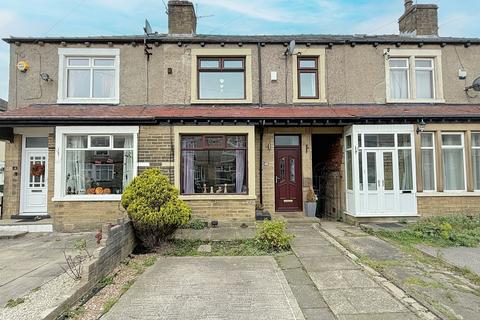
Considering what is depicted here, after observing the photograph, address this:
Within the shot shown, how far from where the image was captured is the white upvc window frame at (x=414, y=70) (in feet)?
35.9

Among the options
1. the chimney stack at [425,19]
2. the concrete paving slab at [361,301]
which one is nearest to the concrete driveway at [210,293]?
the concrete paving slab at [361,301]

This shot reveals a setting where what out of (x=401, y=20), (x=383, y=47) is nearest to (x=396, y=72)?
(x=383, y=47)

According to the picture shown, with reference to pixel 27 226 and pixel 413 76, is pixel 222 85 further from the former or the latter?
pixel 27 226

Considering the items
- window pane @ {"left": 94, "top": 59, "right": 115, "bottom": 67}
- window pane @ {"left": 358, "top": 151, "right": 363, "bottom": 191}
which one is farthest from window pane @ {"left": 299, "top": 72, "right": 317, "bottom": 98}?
window pane @ {"left": 94, "top": 59, "right": 115, "bottom": 67}

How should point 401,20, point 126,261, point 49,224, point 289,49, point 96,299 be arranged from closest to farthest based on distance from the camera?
1. point 96,299
2. point 126,261
3. point 49,224
4. point 289,49
5. point 401,20

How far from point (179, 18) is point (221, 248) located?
9.03 meters

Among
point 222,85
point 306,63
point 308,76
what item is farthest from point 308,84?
point 222,85

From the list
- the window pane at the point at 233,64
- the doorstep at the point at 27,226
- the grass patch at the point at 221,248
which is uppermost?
the window pane at the point at 233,64

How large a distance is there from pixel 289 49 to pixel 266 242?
7.09 meters

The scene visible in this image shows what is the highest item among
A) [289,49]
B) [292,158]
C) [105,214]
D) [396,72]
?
[289,49]

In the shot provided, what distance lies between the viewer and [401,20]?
13.1 metres

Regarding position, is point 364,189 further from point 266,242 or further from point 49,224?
point 49,224

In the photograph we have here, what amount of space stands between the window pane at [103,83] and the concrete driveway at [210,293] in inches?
285

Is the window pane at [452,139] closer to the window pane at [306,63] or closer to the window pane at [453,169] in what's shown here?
the window pane at [453,169]
